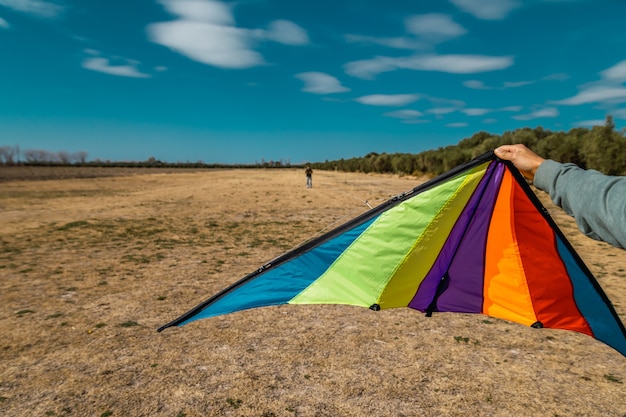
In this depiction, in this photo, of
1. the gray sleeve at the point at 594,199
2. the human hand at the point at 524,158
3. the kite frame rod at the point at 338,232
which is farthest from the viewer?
the kite frame rod at the point at 338,232

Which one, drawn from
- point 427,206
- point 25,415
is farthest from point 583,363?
point 25,415

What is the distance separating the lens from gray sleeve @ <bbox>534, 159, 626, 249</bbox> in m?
1.44

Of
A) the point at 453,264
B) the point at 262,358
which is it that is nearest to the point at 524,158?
the point at 453,264

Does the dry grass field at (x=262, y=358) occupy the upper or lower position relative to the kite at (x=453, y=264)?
lower

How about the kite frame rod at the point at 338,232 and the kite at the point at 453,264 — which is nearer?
the kite frame rod at the point at 338,232

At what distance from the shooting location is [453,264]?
4594 millimetres

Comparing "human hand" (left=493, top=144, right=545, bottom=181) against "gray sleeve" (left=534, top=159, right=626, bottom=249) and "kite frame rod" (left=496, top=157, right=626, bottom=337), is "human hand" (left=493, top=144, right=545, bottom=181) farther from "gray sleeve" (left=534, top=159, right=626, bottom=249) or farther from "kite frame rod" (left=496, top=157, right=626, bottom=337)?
"kite frame rod" (left=496, top=157, right=626, bottom=337)

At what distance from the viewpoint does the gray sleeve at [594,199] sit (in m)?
1.44

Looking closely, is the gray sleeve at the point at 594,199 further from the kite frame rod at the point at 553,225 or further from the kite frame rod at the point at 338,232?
the kite frame rod at the point at 553,225

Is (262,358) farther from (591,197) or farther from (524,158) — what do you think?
(591,197)

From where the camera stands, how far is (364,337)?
5.47 metres

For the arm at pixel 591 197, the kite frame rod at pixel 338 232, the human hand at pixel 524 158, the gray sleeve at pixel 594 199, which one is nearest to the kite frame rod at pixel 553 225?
the kite frame rod at pixel 338 232

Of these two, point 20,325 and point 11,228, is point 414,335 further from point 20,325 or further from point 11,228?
point 11,228

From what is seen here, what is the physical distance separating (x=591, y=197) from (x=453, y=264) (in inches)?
125
